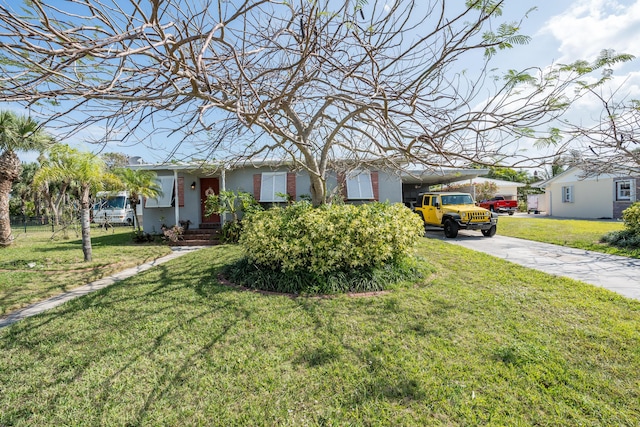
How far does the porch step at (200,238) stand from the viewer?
1138cm

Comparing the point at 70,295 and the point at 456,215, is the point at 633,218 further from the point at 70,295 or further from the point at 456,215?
the point at 70,295

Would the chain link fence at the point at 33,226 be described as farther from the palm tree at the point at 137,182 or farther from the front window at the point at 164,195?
the palm tree at the point at 137,182

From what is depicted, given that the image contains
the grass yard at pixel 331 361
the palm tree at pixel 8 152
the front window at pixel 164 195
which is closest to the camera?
the grass yard at pixel 331 361

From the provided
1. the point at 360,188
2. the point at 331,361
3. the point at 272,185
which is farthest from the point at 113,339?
the point at 360,188

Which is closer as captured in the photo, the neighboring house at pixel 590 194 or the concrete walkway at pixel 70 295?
the concrete walkway at pixel 70 295

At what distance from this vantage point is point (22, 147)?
10.2m

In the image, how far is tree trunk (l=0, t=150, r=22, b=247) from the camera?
1020 centimetres

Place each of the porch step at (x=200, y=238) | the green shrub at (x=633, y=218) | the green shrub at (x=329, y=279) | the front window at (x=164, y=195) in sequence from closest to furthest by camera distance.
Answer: the green shrub at (x=329, y=279)
the green shrub at (x=633, y=218)
the porch step at (x=200, y=238)
the front window at (x=164, y=195)

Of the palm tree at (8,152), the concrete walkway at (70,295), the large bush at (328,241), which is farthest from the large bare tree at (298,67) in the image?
the palm tree at (8,152)

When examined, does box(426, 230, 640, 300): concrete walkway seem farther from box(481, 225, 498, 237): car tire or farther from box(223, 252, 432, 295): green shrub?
box(223, 252, 432, 295): green shrub

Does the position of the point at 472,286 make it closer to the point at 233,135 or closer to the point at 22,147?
the point at 233,135

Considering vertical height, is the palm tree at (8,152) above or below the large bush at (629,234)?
above

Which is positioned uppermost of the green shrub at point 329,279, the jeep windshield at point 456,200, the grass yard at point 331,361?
the jeep windshield at point 456,200

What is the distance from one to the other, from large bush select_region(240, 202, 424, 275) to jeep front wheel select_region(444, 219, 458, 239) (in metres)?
6.42
